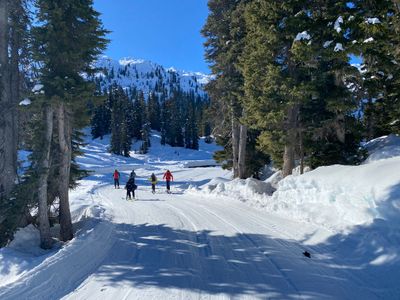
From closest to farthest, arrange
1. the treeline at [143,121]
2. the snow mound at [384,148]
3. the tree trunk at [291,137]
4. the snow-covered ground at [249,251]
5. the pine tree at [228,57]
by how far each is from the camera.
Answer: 1. the snow-covered ground at [249,251]
2. the snow mound at [384,148]
3. the tree trunk at [291,137]
4. the pine tree at [228,57]
5. the treeline at [143,121]

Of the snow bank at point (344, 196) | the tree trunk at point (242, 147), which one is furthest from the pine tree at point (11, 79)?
the tree trunk at point (242, 147)

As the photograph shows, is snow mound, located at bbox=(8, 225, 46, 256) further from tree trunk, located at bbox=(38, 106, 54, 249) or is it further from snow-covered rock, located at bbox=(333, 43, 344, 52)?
snow-covered rock, located at bbox=(333, 43, 344, 52)

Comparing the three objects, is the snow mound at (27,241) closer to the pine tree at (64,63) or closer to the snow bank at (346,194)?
the pine tree at (64,63)

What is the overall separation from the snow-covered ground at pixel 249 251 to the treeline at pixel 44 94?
4.32ft

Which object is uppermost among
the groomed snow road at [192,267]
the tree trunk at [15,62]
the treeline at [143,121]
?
the treeline at [143,121]

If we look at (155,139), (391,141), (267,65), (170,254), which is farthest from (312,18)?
(155,139)

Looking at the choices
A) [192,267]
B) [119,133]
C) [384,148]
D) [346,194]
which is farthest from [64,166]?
[119,133]

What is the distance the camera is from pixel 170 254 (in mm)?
7820

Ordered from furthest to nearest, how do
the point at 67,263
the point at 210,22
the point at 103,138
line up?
the point at 103,138
the point at 210,22
the point at 67,263

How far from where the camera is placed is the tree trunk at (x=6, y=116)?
12297mm

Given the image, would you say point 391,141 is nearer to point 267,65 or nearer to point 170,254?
point 267,65

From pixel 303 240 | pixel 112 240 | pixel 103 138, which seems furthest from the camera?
pixel 103 138

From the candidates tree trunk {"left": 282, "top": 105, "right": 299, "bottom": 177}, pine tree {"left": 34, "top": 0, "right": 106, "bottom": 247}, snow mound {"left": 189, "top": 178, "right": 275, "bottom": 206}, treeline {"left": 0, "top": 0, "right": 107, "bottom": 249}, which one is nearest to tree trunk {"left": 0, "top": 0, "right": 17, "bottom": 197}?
treeline {"left": 0, "top": 0, "right": 107, "bottom": 249}

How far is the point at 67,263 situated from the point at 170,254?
7.78 ft
